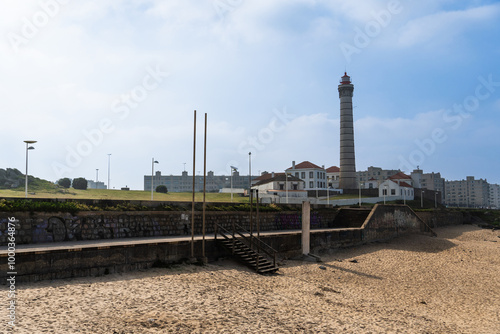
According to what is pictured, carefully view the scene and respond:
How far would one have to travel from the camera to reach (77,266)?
12.3 m

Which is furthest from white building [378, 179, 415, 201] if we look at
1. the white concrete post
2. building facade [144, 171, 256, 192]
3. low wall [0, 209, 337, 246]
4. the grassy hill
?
building facade [144, 171, 256, 192]

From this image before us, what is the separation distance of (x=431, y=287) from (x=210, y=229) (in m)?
11.9

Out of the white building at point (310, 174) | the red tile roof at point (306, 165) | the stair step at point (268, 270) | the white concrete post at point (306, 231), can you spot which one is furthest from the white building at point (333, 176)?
the stair step at point (268, 270)

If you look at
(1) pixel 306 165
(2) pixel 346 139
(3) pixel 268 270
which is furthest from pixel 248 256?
(1) pixel 306 165

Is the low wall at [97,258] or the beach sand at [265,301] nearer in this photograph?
the beach sand at [265,301]

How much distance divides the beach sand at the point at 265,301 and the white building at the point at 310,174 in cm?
5826

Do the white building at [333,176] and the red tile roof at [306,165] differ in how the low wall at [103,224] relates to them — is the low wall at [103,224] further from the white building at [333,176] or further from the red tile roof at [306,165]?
the white building at [333,176]

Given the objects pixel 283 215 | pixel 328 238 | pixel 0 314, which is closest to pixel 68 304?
pixel 0 314

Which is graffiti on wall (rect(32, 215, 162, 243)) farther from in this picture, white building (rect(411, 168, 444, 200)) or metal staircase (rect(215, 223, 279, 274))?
white building (rect(411, 168, 444, 200))

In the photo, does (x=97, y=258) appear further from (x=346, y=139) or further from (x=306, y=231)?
(x=346, y=139)

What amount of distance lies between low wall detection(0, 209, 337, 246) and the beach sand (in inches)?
167

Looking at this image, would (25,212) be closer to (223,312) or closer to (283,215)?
(223,312)

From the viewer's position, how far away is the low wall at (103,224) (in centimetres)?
1477

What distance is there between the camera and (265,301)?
1215 centimetres
